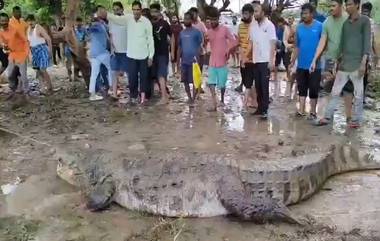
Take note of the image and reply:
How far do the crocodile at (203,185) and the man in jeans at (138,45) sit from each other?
4156mm

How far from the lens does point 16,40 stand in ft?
32.9

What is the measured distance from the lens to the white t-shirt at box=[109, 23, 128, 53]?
962 cm

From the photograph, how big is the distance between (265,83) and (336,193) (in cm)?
333

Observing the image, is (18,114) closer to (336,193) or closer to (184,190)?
(184,190)

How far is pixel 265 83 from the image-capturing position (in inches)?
325

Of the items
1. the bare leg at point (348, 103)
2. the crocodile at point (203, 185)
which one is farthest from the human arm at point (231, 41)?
the crocodile at point (203, 185)

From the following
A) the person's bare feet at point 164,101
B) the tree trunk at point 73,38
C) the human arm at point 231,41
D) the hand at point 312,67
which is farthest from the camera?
the tree trunk at point 73,38

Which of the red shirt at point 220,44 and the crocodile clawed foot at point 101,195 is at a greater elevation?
the red shirt at point 220,44

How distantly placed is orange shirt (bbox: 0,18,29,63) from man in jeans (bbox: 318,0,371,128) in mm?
6059

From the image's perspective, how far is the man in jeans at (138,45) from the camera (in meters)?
9.15

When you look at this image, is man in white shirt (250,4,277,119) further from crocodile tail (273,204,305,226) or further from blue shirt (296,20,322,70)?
crocodile tail (273,204,305,226)

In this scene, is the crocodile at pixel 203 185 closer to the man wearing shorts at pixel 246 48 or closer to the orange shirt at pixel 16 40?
the man wearing shorts at pixel 246 48

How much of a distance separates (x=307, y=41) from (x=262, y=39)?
27.4 inches

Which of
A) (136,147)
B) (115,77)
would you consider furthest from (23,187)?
(115,77)
